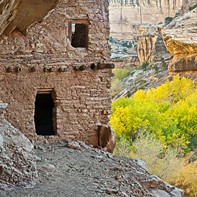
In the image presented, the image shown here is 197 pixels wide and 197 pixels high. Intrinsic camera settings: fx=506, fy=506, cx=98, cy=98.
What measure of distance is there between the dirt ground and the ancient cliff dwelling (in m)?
0.78

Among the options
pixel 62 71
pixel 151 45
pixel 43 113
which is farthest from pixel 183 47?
pixel 62 71

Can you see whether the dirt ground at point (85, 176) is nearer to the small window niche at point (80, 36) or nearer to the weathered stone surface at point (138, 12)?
the small window niche at point (80, 36)

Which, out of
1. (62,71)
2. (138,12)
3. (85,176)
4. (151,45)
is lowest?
(85,176)

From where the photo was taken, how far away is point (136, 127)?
25109 millimetres

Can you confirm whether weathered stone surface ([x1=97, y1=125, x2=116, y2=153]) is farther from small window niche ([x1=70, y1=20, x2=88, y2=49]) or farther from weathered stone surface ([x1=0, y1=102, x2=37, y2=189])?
weathered stone surface ([x1=0, y1=102, x2=37, y2=189])

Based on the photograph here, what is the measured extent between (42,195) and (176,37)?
3203 centimetres

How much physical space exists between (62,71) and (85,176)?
3.30m

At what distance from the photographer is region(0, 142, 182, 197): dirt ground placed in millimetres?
7558

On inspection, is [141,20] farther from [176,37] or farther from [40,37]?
[40,37]

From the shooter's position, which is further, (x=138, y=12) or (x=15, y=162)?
(x=138, y=12)

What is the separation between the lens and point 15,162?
7555mm

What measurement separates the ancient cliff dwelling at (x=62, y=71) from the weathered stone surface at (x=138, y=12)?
61.1 m

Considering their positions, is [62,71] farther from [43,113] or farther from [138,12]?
[138,12]

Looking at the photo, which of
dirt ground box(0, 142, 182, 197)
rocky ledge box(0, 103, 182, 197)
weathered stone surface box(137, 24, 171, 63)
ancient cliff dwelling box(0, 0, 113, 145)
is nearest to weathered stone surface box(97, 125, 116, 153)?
ancient cliff dwelling box(0, 0, 113, 145)
